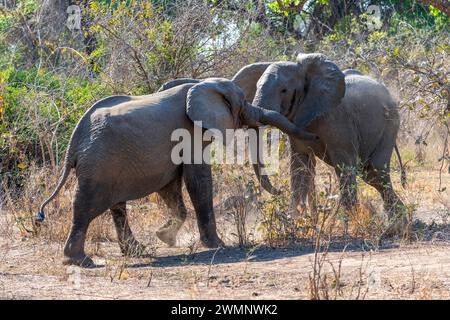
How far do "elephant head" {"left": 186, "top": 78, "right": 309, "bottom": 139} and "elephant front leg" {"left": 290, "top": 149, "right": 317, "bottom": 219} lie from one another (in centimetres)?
59

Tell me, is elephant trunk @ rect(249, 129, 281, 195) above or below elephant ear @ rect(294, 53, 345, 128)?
below

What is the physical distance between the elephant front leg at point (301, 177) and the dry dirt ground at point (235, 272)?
1277mm

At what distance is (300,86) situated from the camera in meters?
9.90

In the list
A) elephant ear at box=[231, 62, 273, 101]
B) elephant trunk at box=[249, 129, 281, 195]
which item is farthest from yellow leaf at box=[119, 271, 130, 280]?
elephant ear at box=[231, 62, 273, 101]

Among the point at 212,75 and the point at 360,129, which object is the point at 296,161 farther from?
the point at 212,75

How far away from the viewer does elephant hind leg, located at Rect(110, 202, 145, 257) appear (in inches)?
314

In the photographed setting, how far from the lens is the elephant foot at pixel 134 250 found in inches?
312

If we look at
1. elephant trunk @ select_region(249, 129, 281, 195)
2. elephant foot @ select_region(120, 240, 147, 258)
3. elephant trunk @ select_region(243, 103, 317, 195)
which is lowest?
elephant foot @ select_region(120, 240, 147, 258)

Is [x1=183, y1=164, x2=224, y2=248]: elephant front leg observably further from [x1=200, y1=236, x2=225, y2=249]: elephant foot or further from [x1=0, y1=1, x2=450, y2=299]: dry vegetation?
[x1=0, y1=1, x2=450, y2=299]: dry vegetation

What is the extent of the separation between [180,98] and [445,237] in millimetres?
2738

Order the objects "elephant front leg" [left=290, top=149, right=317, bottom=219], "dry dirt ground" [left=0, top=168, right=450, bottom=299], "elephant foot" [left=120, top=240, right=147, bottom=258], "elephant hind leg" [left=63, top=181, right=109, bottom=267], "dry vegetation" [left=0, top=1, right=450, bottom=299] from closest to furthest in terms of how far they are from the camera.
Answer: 1. "dry dirt ground" [left=0, top=168, right=450, bottom=299]
2. "dry vegetation" [left=0, top=1, right=450, bottom=299]
3. "elephant hind leg" [left=63, top=181, right=109, bottom=267]
4. "elephant foot" [left=120, top=240, right=147, bottom=258]
5. "elephant front leg" [left=290, top=149, right=317, bottom=219]

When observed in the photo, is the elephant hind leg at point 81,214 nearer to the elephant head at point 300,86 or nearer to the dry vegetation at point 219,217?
the dry vegetation at point 219,217

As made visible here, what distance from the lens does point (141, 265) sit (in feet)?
25.5

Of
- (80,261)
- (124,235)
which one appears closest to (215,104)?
(124,235)
